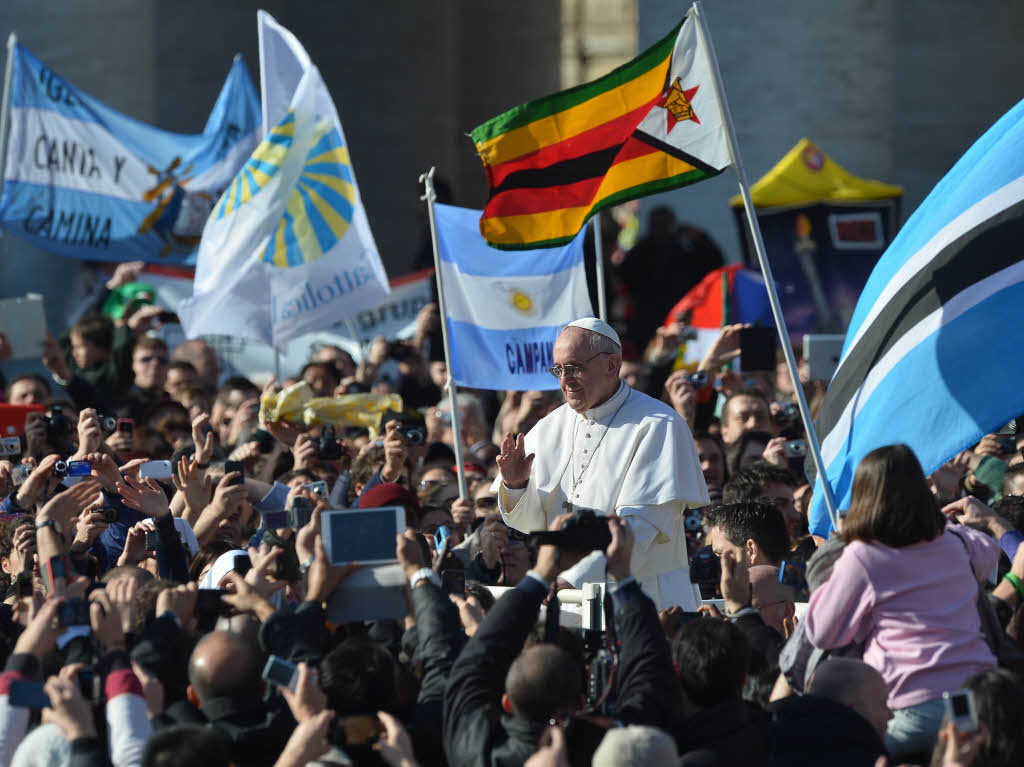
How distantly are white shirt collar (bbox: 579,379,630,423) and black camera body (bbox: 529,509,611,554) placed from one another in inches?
66.7

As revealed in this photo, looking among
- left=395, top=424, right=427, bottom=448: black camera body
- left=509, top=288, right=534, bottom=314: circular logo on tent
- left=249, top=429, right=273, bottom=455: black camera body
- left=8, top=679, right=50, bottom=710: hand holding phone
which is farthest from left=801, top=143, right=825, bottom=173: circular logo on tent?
left=8, top=679, right=50, bottom=710: hand holding phone

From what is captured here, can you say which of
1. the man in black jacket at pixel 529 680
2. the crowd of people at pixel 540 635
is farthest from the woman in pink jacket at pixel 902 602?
the man in black jacket at pixel 529 680

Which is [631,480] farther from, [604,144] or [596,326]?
[604,144]

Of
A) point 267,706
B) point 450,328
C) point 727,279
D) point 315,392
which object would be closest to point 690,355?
point 727,279

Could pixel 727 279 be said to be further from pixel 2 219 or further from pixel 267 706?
pixel 267 706

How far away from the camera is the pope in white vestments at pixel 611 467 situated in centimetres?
647

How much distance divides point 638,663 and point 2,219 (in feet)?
30.8

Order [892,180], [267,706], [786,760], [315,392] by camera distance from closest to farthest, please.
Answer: [786,760], [267,706], [315,392], [892,180]

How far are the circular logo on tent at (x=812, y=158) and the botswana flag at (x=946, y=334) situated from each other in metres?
7.14

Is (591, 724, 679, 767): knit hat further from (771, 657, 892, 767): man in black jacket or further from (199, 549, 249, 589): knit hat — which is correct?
(199, 549, 249, 589): knit hat

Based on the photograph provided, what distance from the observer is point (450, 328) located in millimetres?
9203

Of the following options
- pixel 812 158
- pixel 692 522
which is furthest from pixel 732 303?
pixel 692 522

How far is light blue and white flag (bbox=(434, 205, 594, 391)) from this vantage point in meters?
9.09

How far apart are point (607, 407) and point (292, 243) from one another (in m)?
4.70
